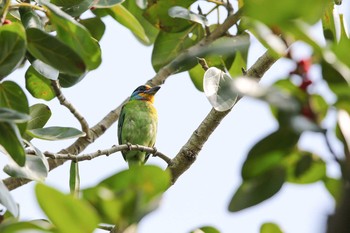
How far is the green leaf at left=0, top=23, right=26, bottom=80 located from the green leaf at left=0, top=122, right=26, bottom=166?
24 cm

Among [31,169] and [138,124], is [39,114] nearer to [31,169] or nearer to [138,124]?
[31,169]

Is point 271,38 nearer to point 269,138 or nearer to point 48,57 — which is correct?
point 269,138

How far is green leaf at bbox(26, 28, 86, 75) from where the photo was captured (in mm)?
1791

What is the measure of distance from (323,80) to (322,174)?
21 cm

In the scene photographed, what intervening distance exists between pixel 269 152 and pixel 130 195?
31cm

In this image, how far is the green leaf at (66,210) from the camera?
3.40ft

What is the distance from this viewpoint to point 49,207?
1.04 metres

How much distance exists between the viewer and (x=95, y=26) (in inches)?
137

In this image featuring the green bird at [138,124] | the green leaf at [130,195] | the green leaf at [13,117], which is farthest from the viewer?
the green bird at [138,124]

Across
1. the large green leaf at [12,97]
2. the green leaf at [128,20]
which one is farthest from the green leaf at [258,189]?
the green leaf at [128,20]

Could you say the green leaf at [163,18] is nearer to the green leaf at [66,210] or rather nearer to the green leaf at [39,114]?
the green leaf at [39,114]

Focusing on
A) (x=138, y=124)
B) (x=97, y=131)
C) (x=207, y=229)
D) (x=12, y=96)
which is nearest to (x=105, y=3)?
(x=12, y=96)

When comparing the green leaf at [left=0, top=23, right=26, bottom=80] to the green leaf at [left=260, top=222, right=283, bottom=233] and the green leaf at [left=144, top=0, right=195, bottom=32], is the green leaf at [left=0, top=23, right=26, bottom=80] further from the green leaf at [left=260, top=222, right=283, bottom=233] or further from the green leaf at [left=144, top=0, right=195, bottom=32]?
the green leaf at [left=144, top=0, right=195, bottom=32]

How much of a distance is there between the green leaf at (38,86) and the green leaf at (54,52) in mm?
1114
